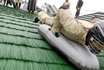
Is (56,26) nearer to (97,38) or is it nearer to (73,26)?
(73,26)

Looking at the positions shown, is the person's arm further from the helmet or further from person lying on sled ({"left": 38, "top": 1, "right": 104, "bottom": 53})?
the helmet

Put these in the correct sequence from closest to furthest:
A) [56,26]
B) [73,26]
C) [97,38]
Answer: [97,38] < [73,26] < [56,26]

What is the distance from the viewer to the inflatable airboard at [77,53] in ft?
4.45

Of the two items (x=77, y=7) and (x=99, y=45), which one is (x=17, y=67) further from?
(x=77, y=7)

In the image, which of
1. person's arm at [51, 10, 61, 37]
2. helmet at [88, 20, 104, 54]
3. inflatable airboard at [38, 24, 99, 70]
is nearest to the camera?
helmet at [88, 20, 104, 54]

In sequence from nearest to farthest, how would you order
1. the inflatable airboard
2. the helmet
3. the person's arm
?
the helmet < the inflatable airboard < the person's arm

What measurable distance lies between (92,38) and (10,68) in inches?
30.7

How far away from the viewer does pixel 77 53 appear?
4.69ft

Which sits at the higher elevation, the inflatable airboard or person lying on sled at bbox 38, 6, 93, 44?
person lying on sled at bbox 38, 6, 93, 44

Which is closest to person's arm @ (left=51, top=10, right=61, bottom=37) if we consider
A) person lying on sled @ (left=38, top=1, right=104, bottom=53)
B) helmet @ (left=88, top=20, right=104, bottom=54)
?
person lying on sled @ (left=38, top=1, right=104, bottom=53)

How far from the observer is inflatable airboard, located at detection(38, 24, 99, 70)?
1357mm

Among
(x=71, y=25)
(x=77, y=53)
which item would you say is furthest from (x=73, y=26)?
(x=77, y=53)

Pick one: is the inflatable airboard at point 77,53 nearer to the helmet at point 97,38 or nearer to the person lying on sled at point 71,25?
the person lying on sled at point 71,25

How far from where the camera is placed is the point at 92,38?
3.97 ft
